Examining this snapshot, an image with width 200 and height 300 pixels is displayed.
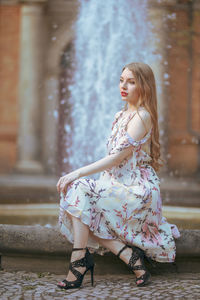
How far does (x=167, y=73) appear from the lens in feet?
35.5

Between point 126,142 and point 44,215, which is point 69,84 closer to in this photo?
point 44,215

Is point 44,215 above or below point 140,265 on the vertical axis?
above

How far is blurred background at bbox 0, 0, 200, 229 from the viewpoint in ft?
30.0

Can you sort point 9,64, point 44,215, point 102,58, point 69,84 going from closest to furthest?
point 44,215
point 102,58
point 69,84
point 9,64

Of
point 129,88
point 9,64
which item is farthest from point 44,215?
point 9,64

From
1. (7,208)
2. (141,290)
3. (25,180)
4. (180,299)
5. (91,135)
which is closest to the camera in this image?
(180,299)

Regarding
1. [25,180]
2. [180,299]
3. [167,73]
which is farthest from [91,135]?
[180,299]

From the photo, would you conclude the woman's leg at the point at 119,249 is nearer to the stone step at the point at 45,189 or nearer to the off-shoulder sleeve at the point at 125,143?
the off-shoulder sleeve at the point at 125,143

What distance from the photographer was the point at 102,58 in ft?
27.0

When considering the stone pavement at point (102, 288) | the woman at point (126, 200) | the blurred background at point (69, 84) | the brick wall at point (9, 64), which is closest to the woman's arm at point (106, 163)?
the woman at point (126, 200)

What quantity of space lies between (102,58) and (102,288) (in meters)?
6.29

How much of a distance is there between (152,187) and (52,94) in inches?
332

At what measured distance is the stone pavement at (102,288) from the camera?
7.47ft

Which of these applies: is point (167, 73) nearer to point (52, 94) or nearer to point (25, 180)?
point (52, 94)
